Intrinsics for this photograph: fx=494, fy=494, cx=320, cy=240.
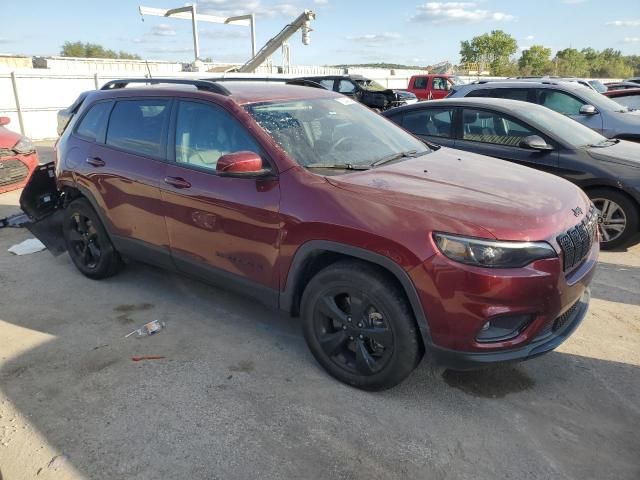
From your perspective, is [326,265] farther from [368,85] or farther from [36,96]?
[368,85]

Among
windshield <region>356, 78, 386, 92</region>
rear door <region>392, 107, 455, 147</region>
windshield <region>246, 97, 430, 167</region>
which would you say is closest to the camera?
windshield <region>246, 97, 430, 167</region>

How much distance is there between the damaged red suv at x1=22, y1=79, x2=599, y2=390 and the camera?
244 cm

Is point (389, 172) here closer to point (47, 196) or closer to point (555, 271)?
point (555, 271)

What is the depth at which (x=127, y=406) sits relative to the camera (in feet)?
9.21

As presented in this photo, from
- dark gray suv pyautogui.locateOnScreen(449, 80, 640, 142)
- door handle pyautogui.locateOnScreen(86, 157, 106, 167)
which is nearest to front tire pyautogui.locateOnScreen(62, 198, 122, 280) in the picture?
door handle pyautogui.locateOnScreen(86, 157, 106, 167)

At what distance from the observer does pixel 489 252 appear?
2.37 meters

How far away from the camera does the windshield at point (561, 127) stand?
5.43 metres

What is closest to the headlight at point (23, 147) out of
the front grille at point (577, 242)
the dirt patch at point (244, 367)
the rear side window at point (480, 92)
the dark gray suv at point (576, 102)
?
the dirt patch at point (244, 367)

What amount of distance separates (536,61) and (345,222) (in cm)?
6755

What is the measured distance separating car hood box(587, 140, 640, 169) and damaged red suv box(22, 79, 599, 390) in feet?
7.48

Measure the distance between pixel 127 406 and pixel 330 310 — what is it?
128 cm

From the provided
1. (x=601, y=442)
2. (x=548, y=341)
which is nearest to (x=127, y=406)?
(x=548, y=341)

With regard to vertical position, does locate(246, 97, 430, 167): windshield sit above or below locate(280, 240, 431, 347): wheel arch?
above

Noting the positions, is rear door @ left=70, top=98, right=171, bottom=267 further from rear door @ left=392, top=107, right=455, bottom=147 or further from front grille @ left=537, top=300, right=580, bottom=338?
rear door @ left=392, top=107, right=455, bottom=147
